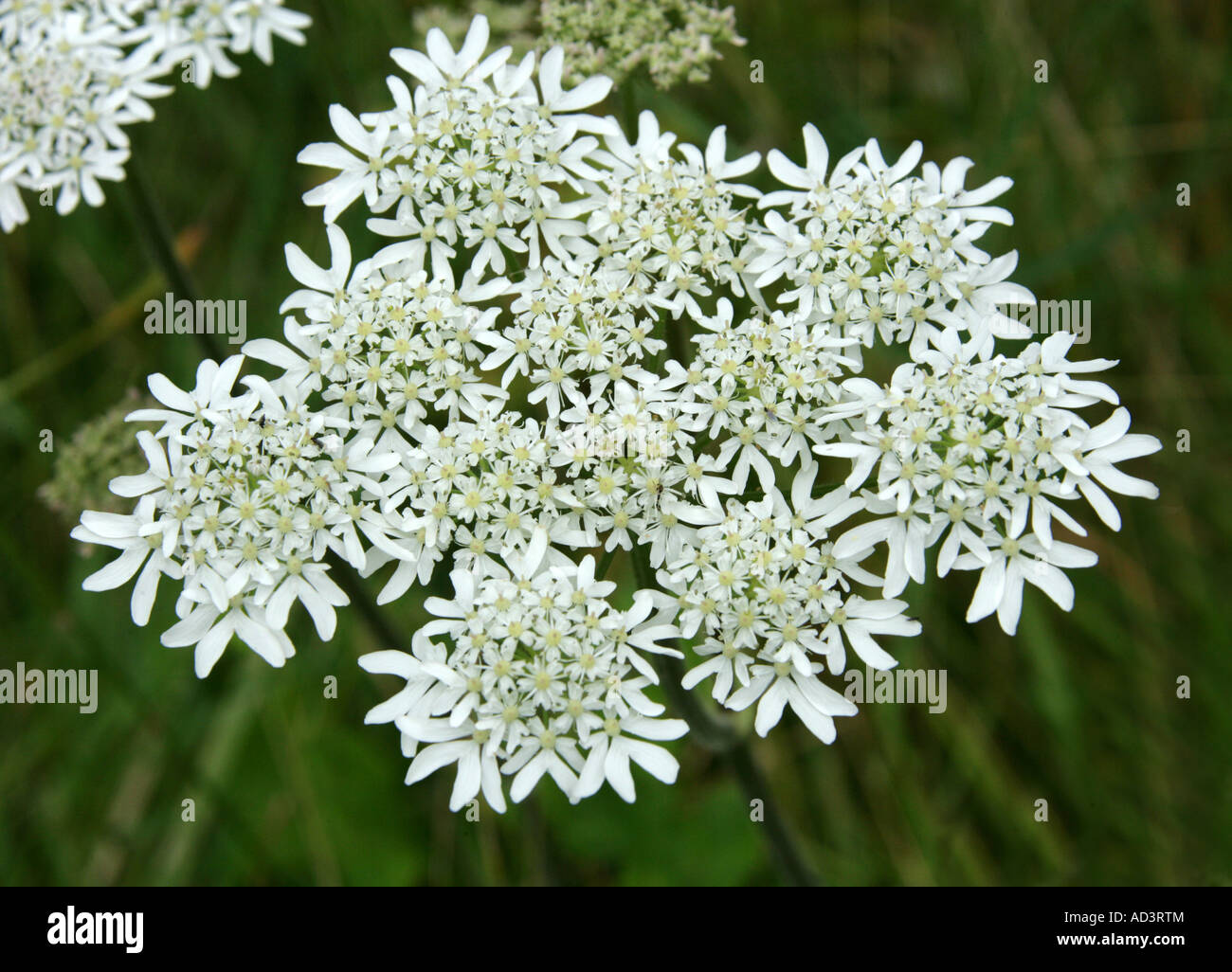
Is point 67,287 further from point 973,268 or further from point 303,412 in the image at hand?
point 973,268

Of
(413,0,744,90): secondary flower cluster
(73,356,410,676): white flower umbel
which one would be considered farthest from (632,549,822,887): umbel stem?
(413,0,744,90): secondary flower cluster

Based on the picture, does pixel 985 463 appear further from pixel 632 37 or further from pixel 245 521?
pixel 245 521

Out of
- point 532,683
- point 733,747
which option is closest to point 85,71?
point 532,683

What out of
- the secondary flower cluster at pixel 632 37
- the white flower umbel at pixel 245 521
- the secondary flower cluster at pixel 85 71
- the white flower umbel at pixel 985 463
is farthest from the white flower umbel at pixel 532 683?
the secondary flower cluster at pixel 85 71

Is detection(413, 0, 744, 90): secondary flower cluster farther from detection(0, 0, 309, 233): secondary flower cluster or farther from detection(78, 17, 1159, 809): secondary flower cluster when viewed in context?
detection(0, 0, 309, 233): secondary flower cluster

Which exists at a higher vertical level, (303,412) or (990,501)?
(303,412)

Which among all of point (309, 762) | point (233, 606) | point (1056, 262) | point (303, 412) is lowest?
point (309, 762)
